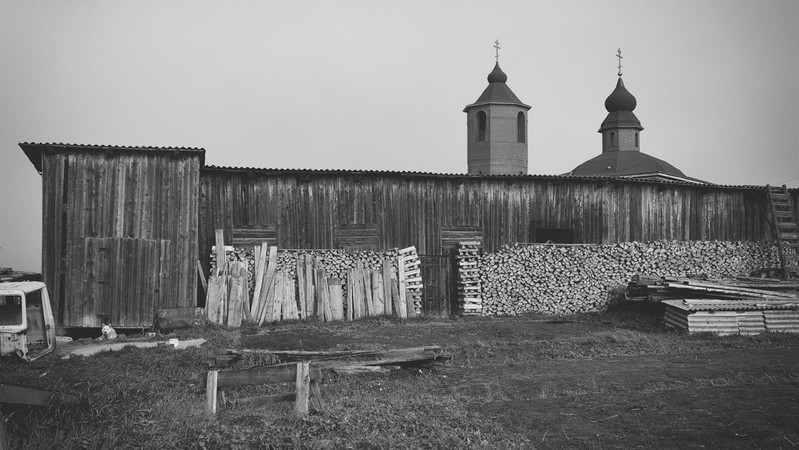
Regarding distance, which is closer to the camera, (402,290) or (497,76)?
(402,290)

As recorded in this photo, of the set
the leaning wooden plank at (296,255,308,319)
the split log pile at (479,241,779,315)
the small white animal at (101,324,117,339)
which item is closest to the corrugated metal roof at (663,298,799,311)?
the split log pile at (479,241,779,315)

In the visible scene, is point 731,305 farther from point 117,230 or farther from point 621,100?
point 621,100

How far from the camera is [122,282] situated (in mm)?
16125

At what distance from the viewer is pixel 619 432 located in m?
7.35

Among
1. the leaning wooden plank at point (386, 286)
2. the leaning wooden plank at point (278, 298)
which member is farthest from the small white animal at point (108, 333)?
the leaning wooden plank at point (386, 286)

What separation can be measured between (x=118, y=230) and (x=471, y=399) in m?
11.6

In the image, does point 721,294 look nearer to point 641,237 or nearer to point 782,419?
point 641,237

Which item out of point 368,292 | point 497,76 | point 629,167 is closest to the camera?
point 368,292

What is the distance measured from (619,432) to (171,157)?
13.7 m

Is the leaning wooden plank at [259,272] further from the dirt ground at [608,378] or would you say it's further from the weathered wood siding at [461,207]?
the dirt ground at [608,378]

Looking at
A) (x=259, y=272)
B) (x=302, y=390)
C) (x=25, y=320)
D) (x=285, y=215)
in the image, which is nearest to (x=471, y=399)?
(x=302, y=390)

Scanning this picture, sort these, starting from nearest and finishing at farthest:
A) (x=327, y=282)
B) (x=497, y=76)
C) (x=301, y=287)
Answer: (x=301, y=287), (x=327, y=282), (x=497, y=76)

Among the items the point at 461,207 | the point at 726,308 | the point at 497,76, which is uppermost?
the point at 497,76

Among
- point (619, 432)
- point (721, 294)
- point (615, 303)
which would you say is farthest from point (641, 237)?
point (619, 432)
